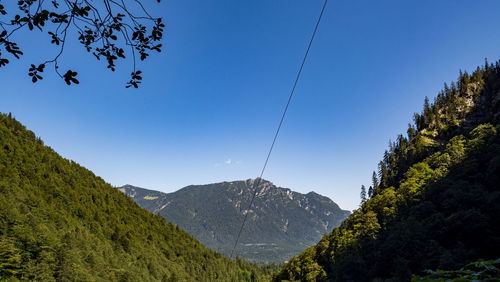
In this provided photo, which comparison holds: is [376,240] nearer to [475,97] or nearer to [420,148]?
[420,148]

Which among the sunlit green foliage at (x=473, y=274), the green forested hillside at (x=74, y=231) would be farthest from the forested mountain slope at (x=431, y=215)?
the green forested hillside at (x=74, y=231)

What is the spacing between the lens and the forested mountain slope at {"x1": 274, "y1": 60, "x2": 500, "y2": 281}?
38.6 metres

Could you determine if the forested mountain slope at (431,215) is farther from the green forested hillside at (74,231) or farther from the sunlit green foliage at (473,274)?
the green forested hillside at (74,231)

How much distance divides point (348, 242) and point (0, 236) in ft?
283

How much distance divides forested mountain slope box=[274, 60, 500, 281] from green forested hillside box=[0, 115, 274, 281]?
66718 mm

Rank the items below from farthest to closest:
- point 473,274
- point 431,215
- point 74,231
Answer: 1. point 74,231
2. point 431,215
3. point 473,274

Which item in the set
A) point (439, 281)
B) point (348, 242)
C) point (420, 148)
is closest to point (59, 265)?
point (348, 242)

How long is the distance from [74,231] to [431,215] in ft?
399

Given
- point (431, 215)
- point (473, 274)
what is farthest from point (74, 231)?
point (473, 274)

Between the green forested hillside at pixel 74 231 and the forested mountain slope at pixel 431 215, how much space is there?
219ft

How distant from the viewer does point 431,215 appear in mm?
48688

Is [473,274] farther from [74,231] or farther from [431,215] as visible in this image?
[74,231]

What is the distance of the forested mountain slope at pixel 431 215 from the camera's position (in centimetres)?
3859

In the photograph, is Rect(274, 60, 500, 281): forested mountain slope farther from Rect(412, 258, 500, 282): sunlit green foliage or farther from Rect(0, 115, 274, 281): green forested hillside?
Rect(0, 115, 274, 281): green forested hillside
